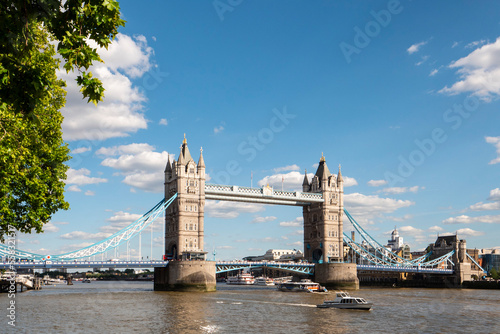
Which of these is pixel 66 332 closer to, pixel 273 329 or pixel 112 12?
pixel 273 329

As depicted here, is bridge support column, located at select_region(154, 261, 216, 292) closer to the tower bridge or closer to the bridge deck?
the tower bridge

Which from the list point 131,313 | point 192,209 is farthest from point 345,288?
point 131,313

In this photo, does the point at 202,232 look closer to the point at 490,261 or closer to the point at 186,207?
the point at 186,207

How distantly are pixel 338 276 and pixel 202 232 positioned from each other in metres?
26.1

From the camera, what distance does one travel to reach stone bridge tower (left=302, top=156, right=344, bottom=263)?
10362 cm

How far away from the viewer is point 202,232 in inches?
3509

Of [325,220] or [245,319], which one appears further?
[325,220]

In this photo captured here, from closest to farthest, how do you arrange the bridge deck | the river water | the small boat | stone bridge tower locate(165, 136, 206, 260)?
the river water, the small boat, stone bridge tower locate(165, 136, 206, 260), the bridge deck

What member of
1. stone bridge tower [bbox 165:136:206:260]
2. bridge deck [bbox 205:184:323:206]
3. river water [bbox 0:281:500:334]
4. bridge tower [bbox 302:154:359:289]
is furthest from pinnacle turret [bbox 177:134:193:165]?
river water [bbox 0:281:500:334]

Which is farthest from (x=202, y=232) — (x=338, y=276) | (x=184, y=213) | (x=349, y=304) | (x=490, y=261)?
(x=490, y=261)

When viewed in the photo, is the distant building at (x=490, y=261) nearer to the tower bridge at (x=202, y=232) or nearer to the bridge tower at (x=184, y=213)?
the tower bridge at (x=202, y=232)

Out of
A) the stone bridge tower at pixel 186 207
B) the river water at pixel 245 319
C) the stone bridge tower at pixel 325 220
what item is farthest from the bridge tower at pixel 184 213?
the river water at pixel 245 319

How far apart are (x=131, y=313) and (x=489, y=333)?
27.2 m

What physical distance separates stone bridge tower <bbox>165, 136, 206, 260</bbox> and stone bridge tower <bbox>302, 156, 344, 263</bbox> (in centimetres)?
2749
